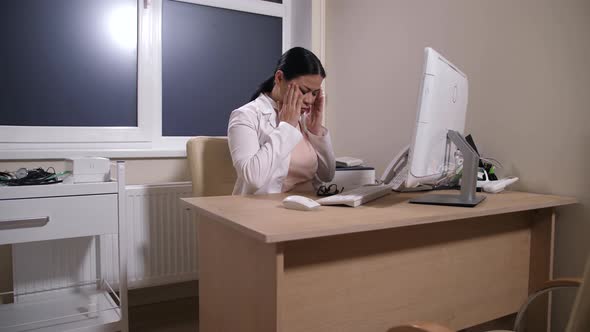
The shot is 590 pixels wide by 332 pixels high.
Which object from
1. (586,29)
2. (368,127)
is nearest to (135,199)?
(368,127)

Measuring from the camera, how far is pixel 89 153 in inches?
88.3

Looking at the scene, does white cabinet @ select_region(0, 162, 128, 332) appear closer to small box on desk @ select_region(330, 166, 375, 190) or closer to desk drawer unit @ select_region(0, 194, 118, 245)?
desk drawer unit @ select_region(0, 194, 118, 245)

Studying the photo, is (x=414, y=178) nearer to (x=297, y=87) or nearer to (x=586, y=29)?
(x=297, y=87)

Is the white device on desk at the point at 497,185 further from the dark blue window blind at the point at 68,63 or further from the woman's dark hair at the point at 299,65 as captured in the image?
the dark blue window blind at the point at 68,63

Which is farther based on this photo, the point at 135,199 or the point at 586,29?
the point at 135,199

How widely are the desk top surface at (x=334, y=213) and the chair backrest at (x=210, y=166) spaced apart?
474 millimetres

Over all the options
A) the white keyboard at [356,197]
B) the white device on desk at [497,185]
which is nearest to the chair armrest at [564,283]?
the white device on desk at [497,185]

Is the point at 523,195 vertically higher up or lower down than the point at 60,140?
lower down

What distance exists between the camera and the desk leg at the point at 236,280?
102 centimetres

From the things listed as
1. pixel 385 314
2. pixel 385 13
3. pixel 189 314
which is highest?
pixel 385 13

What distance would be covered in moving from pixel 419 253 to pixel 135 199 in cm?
151

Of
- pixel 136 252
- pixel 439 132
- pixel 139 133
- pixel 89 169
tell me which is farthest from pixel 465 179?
pixel 139 133

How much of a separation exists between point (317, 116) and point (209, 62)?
0.98 metres

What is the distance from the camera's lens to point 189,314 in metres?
2.43
